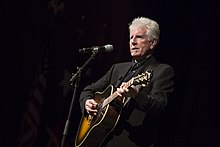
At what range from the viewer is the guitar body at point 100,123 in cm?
261

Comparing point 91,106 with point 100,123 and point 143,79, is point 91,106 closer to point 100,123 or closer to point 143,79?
point 100,123

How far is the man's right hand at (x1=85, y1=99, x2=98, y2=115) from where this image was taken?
2.93m

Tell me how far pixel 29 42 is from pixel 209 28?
2276mm

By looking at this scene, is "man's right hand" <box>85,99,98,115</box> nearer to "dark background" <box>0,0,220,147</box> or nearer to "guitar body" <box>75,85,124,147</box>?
"guitar body" <box>75,85,124,147</box>

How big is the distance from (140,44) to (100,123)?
0.62m

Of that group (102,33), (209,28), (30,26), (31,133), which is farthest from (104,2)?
(31,133)

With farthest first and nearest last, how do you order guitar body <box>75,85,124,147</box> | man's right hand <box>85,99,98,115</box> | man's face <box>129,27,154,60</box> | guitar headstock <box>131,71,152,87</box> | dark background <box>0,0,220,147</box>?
dark background <box>0,0,220,147</box> < man's right hand <box>85,99,98,115</box> < man's face <box>129,27,154,60</box> < guitar body <box>75,85,124,147</box> < guitar headstock <box>131,71,152,87</box>

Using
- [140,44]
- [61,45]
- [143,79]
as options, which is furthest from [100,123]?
[61,45]

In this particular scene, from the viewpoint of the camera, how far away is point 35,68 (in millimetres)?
4961

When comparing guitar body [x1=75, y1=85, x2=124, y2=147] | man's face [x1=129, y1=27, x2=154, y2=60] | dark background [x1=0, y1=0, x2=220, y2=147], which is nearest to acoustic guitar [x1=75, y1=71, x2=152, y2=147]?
guitar body [x1=75, y1=85, x2=124, y2=147]

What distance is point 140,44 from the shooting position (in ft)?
9.18

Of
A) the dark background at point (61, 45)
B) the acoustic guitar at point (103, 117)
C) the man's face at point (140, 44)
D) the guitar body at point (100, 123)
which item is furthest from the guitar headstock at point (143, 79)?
the dark background at point (61, 45)

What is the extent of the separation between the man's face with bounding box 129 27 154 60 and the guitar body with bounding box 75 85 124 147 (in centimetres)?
31

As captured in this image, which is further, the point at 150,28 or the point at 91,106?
the point at 91,106
